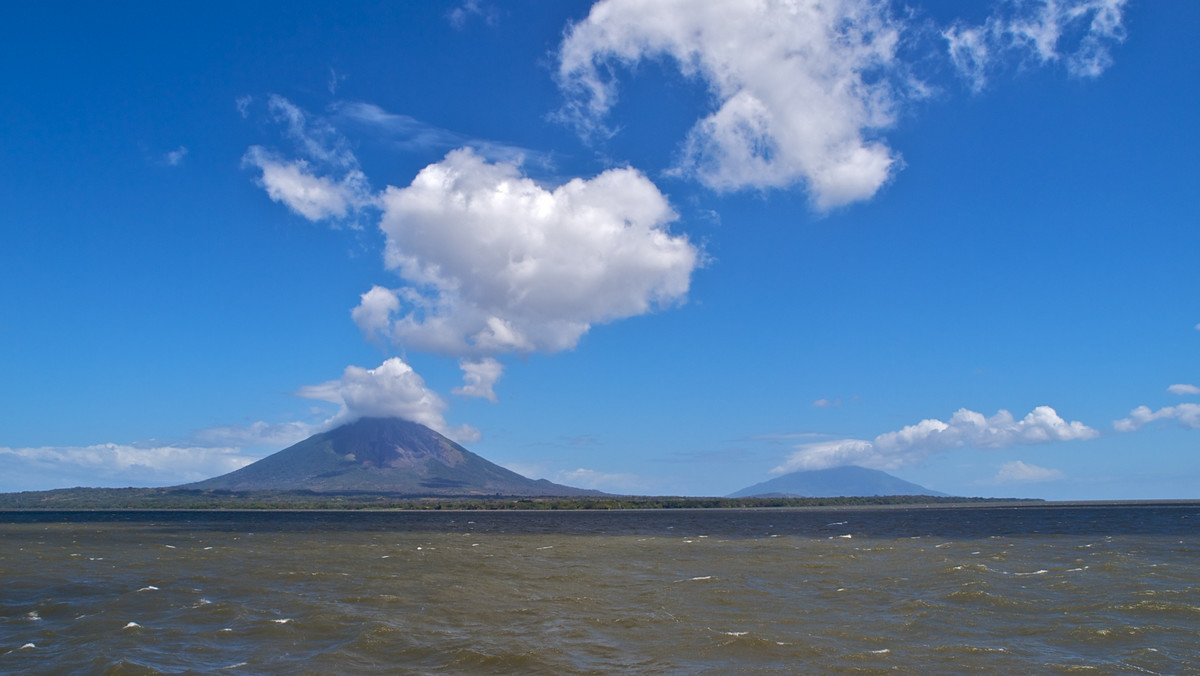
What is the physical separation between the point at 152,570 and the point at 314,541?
34.3m

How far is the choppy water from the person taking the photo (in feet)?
76.9

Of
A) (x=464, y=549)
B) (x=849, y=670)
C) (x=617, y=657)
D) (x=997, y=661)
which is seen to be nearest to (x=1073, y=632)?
(x=997, y=661)

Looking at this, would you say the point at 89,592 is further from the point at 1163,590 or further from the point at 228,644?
the point at 1163,590

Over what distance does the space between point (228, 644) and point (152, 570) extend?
31.8 metres

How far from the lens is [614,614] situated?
32.2 m

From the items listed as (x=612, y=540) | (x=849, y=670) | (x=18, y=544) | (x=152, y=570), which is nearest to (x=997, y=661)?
(x=849, y=670)

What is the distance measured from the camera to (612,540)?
8494cm

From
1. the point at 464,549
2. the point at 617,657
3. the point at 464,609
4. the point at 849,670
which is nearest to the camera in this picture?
the point at 849,670

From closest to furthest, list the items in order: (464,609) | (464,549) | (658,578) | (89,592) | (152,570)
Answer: (464,609) < (89,592) < (658,578) < (152,570) < (464,549)

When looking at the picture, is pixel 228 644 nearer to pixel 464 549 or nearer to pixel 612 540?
pixel 464 549

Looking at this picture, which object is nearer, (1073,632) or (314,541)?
(1073,632)

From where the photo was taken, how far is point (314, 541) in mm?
84875

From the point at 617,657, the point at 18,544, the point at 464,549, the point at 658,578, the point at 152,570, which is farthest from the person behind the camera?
the point at 18,544

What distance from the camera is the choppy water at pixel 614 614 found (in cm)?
2345
